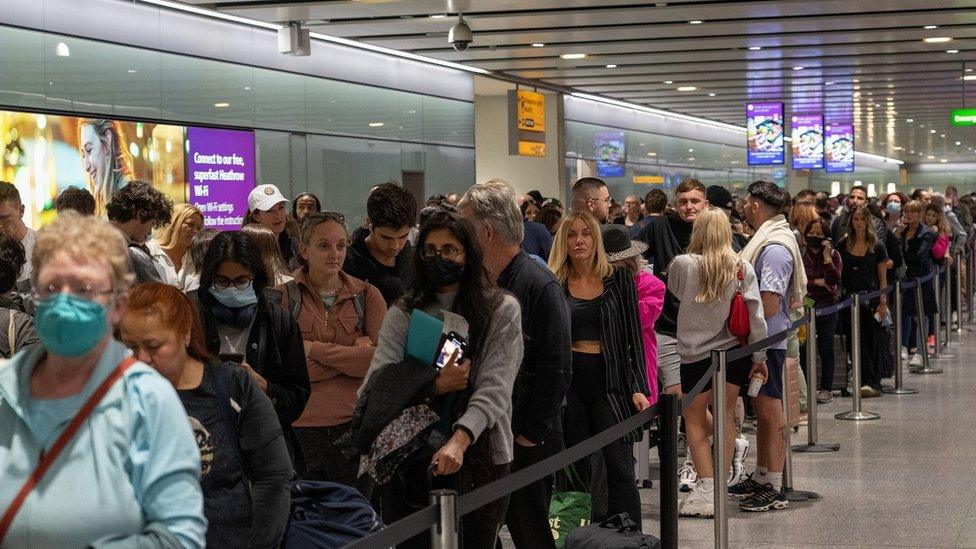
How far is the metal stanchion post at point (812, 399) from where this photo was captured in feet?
31.1

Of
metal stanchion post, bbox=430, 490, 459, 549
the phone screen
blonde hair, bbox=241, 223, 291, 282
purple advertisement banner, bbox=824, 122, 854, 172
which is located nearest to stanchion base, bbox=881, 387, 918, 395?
blonde hair, bbox=241, 223, 291, 282

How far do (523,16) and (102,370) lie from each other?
13575mm

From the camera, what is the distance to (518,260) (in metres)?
5.00

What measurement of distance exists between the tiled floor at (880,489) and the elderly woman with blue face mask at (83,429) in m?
4.79

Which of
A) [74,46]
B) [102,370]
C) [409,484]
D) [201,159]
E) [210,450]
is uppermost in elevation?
[74,46]

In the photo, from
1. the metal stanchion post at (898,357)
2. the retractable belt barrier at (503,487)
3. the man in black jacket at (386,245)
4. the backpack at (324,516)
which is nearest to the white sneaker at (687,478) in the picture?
the retractable belt barrier at (503,487)

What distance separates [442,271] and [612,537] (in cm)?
136

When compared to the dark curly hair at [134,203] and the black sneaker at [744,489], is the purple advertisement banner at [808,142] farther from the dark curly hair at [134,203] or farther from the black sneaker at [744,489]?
the dark curly hair at [134,203]

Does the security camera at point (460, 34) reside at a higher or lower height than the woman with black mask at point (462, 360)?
higher

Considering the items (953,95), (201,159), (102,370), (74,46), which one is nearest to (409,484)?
(102,370)

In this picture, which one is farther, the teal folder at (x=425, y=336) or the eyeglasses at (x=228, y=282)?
the eyeglasses at (x=228, y=282)

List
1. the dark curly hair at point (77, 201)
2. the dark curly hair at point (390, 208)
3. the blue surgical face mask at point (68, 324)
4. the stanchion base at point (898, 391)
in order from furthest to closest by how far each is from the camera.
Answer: the stanchion base at point (898, 391)
the dark curly hair at point (77, 201)
the dark curly hair at point (390, 208)
the blue surgical face mask at point (68, 324)

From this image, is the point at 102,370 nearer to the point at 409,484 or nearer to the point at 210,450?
the point at 210,450

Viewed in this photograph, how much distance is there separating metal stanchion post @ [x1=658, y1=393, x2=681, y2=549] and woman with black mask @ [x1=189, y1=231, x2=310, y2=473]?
1392mm
